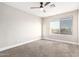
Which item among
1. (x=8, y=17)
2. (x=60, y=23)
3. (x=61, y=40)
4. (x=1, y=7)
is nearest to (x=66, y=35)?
(x=61, y=40)

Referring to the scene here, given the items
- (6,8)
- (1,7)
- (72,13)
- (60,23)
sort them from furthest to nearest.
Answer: (60,23), (72,13), (6,8), (1,7)

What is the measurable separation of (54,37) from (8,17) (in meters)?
3.99

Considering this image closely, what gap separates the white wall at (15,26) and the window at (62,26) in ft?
5.62

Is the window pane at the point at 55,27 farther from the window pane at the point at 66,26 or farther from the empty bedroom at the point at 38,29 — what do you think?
the window pane at the point at 66,26

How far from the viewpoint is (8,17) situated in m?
3.77

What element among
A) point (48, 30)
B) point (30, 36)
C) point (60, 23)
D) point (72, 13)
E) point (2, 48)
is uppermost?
point (72, 13)

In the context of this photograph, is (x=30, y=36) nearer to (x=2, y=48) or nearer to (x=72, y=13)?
(x=2, y=48)

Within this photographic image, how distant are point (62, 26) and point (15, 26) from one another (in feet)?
11.8

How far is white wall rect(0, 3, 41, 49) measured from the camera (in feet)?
11.6

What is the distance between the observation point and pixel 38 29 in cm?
659

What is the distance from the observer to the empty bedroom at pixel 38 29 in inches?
132

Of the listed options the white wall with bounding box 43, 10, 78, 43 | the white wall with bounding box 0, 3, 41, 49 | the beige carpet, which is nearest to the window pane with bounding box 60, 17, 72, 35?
the white wall with bounding box 43, 10, 78, 43

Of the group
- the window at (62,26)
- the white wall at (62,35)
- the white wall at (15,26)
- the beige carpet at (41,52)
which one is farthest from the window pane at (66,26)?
the white wall at (15,26)

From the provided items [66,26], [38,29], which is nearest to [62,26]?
[66,26]
